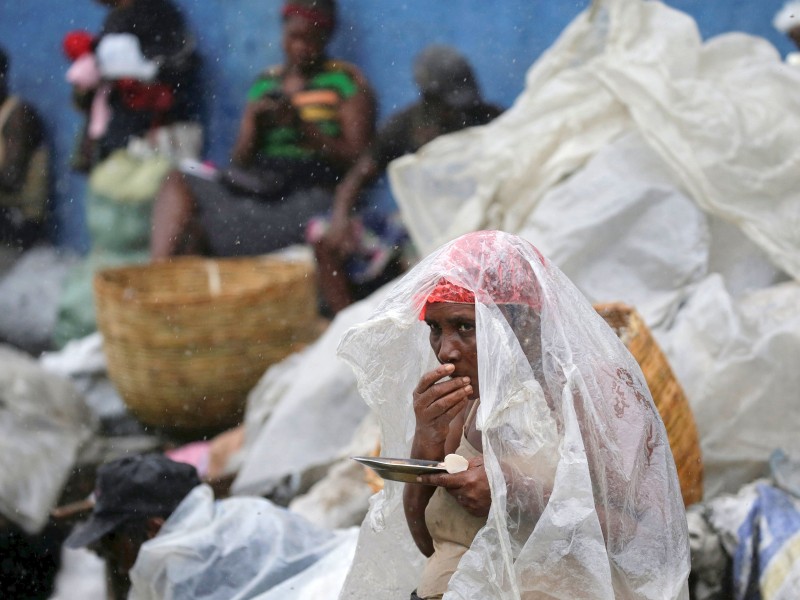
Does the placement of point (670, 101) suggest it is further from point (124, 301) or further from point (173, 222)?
point (173, 222)

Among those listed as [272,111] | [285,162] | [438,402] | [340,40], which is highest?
[438,402]

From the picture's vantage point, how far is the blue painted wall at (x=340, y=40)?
4.91 meters

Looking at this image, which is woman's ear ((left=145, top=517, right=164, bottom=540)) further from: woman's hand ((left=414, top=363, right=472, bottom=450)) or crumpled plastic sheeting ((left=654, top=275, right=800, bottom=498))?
crumpled plastic sheeting ((left=654, top=275, right=800, bottom=498))

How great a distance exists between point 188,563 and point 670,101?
220cm

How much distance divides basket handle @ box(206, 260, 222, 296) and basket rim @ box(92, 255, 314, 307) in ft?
0.07

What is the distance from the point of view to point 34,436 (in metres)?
4.32

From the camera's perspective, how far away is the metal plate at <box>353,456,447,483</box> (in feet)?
6.11

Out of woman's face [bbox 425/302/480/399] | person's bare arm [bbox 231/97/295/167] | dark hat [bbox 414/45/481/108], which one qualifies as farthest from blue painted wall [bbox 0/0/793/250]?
woman's face [bbox 425/302/480/399]

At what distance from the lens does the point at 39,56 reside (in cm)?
656

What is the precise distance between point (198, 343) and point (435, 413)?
2783 mm

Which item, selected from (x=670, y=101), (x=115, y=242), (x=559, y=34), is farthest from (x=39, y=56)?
(x=670, y=101)

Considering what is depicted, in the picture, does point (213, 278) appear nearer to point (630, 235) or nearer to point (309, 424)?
point (309, 424)

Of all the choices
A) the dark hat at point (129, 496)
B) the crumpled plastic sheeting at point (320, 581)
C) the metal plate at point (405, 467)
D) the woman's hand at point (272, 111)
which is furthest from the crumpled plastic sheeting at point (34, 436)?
the metal plate at point (405, 467)

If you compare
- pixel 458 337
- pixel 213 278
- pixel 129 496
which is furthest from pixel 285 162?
pixel 458 337
